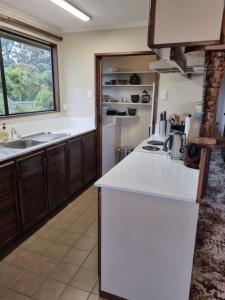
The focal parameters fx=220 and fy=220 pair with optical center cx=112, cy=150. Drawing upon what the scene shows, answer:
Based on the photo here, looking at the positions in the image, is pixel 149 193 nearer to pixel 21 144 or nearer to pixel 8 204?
pixel 8 204

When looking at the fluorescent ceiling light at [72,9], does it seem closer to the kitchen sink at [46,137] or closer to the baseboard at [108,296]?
the kitchen sink at [46,137]

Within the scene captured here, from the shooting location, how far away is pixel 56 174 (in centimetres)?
271

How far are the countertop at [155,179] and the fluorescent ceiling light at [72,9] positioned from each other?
5.92ft

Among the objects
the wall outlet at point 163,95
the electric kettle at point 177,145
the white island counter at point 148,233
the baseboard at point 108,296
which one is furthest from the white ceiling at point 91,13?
the baseboard at point 108,296

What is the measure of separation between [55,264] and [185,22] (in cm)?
205

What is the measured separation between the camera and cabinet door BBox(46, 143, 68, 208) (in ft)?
8.46

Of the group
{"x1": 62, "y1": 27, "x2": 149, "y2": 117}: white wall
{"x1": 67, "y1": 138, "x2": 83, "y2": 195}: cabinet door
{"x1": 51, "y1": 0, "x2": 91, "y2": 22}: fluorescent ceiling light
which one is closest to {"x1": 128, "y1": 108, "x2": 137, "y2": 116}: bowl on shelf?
{"x1": 62, "y1": 27, "x2": 149, "y2": 117}: white wall

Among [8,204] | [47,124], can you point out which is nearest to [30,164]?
[8,204]

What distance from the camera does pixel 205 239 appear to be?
2203mm

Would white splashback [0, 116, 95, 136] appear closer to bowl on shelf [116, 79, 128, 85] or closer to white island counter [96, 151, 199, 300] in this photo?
bowl on shelf [116, 79, 128, 85]

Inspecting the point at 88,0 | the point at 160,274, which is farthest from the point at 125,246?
the point at 88,0

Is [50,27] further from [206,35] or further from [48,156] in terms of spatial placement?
[206,35]

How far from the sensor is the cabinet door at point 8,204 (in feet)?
6.36

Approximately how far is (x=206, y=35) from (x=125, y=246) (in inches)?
52.1
